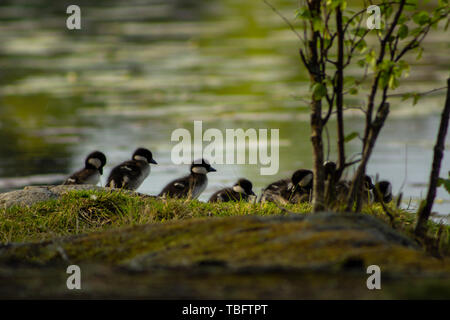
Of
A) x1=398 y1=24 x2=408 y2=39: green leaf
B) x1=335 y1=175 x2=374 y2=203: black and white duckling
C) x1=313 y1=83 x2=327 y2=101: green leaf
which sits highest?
x1=398 y1=24 x2=408 y2=39: green leaf

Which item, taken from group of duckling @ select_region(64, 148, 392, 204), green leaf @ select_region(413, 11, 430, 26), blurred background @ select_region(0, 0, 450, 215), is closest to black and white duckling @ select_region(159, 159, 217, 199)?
group of duckling @ select_region(64, 148, 392, 204)

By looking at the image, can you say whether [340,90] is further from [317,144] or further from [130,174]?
[130,174]

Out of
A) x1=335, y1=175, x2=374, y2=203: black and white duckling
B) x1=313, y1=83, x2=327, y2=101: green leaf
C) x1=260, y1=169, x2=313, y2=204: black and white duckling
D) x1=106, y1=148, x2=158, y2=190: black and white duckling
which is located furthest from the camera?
x1=106, y1=148, x2=158, y2=190: black and white duckling

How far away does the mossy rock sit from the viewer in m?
4.04

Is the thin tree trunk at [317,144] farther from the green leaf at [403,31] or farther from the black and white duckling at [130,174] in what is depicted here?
the black and white duckling at [130,174]

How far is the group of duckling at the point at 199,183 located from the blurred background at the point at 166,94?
0.78 meters

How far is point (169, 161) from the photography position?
14.7 meters

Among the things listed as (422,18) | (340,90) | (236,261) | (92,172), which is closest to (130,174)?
(92,172)

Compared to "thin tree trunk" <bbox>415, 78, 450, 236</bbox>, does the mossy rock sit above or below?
below

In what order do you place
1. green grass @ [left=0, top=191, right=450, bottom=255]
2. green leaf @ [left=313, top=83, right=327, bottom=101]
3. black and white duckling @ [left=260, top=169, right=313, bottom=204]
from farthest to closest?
black and white duckling @ [left=260, top=169, right=313, bottom=204] → green grass @ [left=0, top=191, right=450, bottom=255] → green leaf @ [left=313, top=83, right=327, bottom=101]

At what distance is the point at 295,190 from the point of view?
31.7 feet

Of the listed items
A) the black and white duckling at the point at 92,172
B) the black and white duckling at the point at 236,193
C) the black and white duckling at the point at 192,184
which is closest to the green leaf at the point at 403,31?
the black and white duckling at the point at 236,193

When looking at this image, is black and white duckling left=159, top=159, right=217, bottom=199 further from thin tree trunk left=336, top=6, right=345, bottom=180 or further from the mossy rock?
the mossy rock
